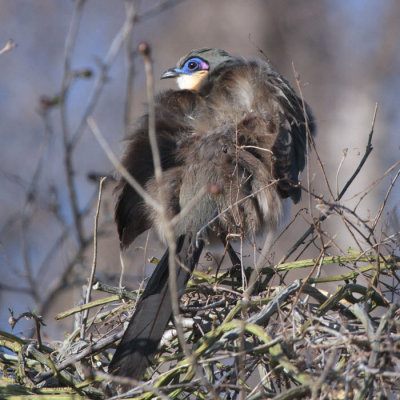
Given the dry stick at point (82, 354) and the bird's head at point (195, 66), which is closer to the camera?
the dry stick at point (82, 354)

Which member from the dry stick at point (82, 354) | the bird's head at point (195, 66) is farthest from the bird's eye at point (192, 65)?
the dry stick at point (82, 354)

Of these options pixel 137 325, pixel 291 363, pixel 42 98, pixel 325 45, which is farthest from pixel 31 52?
pixel 291 363

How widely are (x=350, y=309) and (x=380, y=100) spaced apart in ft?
21.2

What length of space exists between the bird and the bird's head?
4.07ft

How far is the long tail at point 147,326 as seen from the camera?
2.73 meters

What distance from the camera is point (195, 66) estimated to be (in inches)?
216

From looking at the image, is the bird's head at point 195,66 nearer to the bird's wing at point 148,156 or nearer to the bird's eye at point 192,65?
the bird's eye at point 192,65

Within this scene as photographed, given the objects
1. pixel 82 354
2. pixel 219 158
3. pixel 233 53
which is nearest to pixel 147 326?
pixel 82 354

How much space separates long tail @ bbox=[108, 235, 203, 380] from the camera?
2.73m

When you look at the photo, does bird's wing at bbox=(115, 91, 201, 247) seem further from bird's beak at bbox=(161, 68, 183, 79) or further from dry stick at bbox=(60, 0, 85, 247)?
bird's beak at bbox=(161, 68, 183, 79)

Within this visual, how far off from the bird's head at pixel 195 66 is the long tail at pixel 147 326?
100 inches

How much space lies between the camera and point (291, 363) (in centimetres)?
233

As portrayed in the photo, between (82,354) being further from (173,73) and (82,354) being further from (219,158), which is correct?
(173,73)

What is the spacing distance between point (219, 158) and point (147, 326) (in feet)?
3.68
